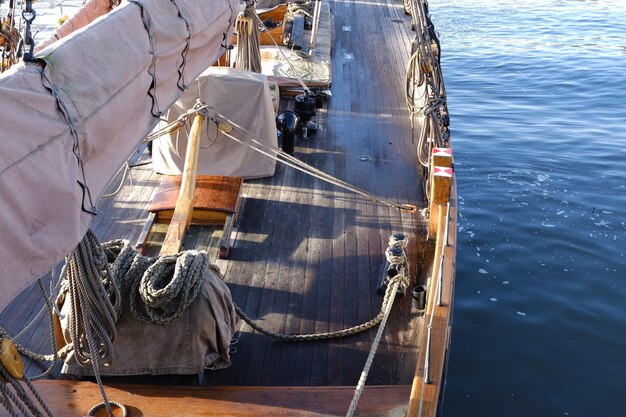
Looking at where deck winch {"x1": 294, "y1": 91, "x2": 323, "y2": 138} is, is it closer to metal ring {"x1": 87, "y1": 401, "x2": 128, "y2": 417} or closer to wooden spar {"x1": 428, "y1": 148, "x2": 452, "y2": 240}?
wooden spar {"x1": 428, "y1": 148, "x2": 452, "y2": 240}

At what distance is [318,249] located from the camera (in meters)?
5.68

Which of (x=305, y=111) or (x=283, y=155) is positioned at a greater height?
(x=283, y=155)

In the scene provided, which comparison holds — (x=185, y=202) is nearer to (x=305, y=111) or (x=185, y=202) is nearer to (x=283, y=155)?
(x=283, y=155)

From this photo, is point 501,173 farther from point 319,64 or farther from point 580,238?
point 319,64

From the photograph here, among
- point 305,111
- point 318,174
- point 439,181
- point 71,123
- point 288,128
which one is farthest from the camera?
point 305,111

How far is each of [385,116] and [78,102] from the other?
256 inches

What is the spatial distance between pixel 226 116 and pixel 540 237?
15.3 ft

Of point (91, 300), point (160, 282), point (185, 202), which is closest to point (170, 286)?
point (160, 282)

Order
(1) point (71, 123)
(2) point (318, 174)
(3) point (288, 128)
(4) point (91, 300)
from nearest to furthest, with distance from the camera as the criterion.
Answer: (1) point (71, 123), (4) point (91, 300), (2) point (318, 174), (3) point (288, 128)

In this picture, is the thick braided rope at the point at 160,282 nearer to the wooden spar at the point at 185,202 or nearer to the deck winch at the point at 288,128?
the wooden spar at the point at 185,202

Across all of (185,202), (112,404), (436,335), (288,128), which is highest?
(436,335)

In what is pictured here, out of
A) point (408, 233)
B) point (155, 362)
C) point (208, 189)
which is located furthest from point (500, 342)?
point (155, 362)

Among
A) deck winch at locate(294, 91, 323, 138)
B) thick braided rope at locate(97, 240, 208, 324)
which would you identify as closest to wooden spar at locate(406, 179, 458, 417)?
thick braided rope at locate(97, 240, 208, 324)

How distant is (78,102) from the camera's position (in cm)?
270
